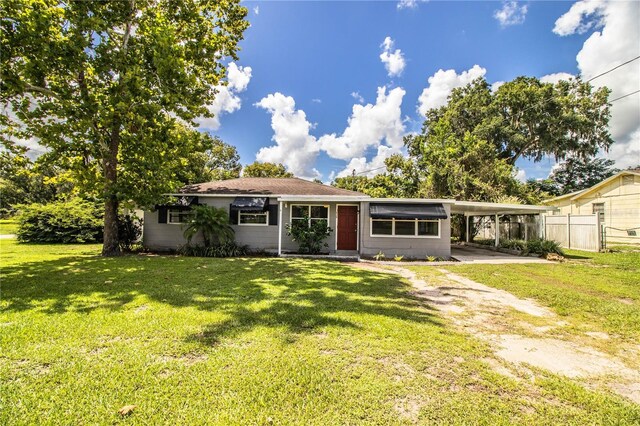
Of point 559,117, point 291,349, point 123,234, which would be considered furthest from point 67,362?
point 559,117

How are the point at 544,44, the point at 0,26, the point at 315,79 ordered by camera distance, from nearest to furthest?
the point at 0,26 → the point at 544,44 → the point at 315,79

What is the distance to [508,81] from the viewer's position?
958 inches

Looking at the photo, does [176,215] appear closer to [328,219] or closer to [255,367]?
[328,219]

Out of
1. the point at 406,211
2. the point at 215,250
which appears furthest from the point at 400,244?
the point at 215,250

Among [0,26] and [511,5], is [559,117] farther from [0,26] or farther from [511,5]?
[0,26]

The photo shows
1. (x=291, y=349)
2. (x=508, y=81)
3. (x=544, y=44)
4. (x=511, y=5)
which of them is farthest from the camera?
(x=508, y=81)

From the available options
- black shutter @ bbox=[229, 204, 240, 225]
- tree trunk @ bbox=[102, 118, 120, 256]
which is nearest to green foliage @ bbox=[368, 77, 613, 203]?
black shutter @ bbox=[229, 204, 240, 225]

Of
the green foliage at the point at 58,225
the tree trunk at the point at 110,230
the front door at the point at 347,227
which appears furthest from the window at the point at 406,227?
the green foliage at the point at 58,225

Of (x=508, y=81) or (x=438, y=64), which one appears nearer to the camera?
(x=438, y=64)

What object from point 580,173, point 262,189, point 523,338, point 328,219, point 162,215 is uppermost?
point 580,173

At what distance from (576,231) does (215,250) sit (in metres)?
18.0

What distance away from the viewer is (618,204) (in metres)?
17.0

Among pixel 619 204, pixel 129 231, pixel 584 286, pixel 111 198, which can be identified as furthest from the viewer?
pixel 619 204

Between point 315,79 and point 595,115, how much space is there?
23316 millimetres
